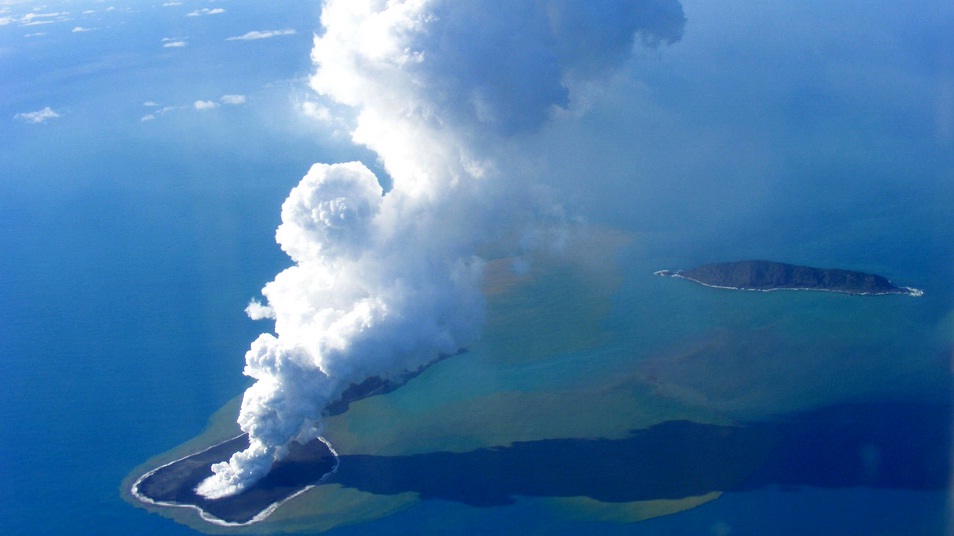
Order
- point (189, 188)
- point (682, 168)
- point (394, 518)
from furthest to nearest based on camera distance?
1. point (189, 188)
2. point (682, 168)
3. point (394, 518)

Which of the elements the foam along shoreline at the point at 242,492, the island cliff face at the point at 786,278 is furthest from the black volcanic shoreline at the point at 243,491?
the island cliff face at the point at 786,278

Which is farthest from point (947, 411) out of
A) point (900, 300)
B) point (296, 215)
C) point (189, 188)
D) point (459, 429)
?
point (189, 188)

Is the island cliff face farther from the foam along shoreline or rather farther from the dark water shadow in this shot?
the foam along shoreline

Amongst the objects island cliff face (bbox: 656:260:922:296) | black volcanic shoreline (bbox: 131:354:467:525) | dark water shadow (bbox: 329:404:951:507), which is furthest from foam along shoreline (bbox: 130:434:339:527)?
island cliff face (bbox: 656:260:922:296)

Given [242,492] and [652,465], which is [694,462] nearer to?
[652,465]

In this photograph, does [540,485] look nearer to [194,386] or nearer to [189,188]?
[194,386]
